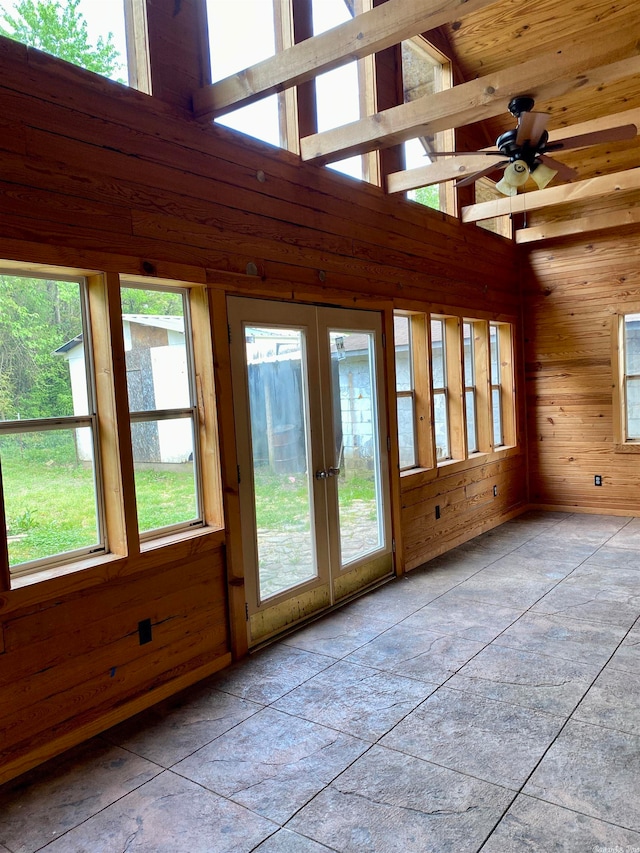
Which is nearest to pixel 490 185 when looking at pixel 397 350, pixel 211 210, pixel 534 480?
pixel 397 350

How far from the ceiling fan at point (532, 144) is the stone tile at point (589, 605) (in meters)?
2.68

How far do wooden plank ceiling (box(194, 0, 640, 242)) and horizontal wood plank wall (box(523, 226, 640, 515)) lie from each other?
457 mm

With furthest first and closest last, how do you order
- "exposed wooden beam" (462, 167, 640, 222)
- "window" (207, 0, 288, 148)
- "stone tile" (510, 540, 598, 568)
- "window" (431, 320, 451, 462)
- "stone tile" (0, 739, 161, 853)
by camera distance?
"window" (431, 320, 451, 462), "stone tile" (510, 540, 598, 568), "exposed wooden beam" (462, 167, 640, 222), "window" (207, 0, 288, 148), "stone tile" (0, 739, 161, 853)

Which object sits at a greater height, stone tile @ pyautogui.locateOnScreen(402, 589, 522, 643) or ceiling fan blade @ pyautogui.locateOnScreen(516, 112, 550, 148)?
ceiling fan blade @ pyautogui.locateOnScreen(516, 112, 550, 148)

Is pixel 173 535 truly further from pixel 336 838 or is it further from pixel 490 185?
pixel 490 185

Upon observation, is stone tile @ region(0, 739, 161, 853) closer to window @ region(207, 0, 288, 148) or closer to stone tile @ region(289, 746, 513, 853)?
stone tile @ region(289, 746, 513, 853)

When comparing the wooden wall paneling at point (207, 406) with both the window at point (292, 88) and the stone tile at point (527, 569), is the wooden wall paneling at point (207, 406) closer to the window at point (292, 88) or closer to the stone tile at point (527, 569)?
the window at point (292, 88)

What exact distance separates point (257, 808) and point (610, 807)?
3.95 ft

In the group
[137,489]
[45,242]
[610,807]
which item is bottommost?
[610,807]

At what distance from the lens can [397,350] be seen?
5.10 metres

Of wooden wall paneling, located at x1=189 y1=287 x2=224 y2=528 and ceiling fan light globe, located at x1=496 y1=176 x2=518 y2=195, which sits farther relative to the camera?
ceiling fan light globe, located at x1=496 y1=176 x2=518 y2=195

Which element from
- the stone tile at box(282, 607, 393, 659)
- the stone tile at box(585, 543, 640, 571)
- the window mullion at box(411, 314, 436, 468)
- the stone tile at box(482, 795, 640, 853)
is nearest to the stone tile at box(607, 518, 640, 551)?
the stone tile at box(585, 543, 640, 571)

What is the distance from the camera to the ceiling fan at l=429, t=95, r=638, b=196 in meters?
3.05

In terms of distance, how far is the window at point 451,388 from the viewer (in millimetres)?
5109
